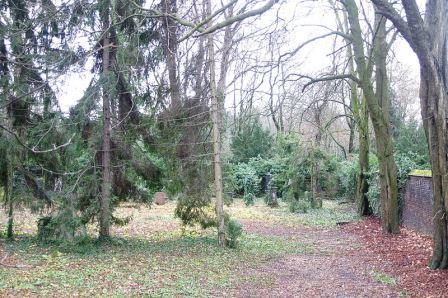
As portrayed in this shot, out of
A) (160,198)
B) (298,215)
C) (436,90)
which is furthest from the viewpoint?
(160,198)

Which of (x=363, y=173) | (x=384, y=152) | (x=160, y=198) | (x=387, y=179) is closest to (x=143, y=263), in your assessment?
(x=387, y=179)

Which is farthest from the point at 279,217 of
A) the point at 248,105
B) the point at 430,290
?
the point at 430,290

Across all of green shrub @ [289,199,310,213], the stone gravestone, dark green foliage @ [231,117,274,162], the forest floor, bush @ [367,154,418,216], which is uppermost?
dark green foliage @ [231,117,274,162]

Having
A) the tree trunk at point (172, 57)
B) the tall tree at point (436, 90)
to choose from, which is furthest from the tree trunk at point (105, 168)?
the tall tree at point (436, 90)

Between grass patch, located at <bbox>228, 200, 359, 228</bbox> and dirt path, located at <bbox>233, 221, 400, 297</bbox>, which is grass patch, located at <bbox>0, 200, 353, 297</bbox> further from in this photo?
grass patch, located at <bbox>228, 200, 359, 228</bbox>

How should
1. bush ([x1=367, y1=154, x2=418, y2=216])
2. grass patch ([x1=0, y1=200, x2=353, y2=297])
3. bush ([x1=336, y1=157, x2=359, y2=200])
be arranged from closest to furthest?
grass patch ([x1=0, y1=200, x2=353, y2=297]), bush ([x1=367, y1=154, x2=418, y2=216]), bush ([x1=336, y1=157, x2=359, y2=200])

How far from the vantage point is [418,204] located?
14727mm

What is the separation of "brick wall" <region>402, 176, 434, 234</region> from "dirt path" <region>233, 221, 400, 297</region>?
1.88 metres

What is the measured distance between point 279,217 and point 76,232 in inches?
453

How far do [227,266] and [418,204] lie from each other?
23.7ft

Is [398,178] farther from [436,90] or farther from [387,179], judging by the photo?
[436,90]

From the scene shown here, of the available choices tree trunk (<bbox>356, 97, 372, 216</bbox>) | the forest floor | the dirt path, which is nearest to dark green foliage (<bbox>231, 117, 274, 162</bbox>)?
tree trunk (<bbox>356, 97, 372, 216</bbox>)

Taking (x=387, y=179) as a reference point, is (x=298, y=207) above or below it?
below

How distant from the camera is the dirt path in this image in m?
8.39
